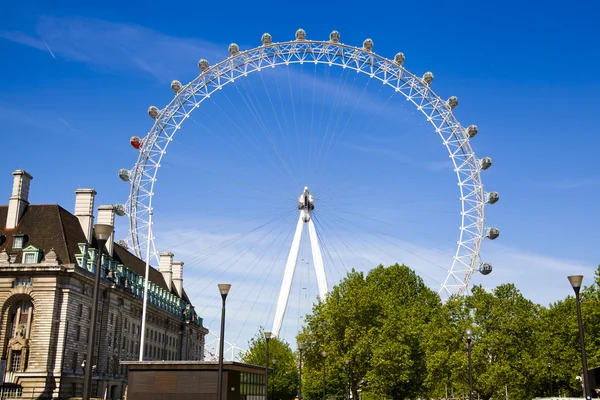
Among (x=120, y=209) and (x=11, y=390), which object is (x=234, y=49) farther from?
(x=11, y=390)

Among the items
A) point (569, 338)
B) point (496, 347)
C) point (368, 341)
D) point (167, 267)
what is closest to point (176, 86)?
point (368, 341)

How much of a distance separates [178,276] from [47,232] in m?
53.5

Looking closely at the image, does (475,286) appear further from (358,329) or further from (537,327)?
(358,329)

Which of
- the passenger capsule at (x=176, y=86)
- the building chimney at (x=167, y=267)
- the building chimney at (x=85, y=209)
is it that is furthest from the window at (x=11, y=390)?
the building chimney at (x=167, y=267)

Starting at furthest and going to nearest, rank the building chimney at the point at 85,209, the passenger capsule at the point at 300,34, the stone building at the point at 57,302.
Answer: the building chimney at the point at 85,209 < the passenger capsule at the point at 300,34 < the stone building at the point at 57,302

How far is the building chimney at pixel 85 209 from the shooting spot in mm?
81250

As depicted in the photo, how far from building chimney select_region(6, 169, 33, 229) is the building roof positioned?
0.62m

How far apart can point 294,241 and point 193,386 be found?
27737 mm

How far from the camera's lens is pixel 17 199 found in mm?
76250

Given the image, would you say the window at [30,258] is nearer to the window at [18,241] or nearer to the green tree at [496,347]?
the window at [18,241]

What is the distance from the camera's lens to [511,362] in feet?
209

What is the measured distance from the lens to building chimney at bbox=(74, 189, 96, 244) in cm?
8125

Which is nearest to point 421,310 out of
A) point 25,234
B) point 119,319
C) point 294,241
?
point 294,241

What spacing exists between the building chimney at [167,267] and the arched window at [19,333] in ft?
163
